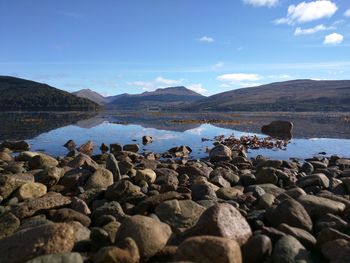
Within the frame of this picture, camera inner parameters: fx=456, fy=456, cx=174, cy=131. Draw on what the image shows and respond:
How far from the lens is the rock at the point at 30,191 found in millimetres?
12249

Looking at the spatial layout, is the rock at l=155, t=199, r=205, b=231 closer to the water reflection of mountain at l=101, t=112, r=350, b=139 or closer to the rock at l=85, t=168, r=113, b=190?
the rock at l=85, t=168, r=113, b=190

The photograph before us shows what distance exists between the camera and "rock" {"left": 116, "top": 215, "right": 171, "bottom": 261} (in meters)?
7.91

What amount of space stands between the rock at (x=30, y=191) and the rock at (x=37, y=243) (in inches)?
176

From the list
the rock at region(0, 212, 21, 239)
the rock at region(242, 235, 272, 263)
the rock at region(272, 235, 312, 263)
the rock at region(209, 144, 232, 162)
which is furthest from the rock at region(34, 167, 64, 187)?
the rock at region(209, 144, 232, 162)

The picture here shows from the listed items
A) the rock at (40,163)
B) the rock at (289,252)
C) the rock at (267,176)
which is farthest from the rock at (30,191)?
the rock at (289,252)

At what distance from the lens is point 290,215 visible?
938 cm

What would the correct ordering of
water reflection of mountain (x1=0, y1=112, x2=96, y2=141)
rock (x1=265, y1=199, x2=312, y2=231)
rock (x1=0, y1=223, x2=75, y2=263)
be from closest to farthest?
rock (x1=0, y1=223, x2=75, y2=263)
rock (x1=265, y1=199, x2=312, y2=231)
water reflection of mountain (x1=0, y1=112, x2=96, y2=141)

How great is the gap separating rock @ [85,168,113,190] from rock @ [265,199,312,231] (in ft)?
19.2

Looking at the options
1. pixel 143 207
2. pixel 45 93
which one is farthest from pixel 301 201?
pixel 45 93

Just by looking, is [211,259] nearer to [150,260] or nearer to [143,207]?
[150,260]

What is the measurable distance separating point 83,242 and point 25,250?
1146 mm

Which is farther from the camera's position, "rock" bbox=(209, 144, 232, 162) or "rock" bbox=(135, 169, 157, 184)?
"rock" bbox=(209, 144, 232, 162)

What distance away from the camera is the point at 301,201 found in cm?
1034

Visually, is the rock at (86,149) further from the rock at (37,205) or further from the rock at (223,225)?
the rock at (223,225)
